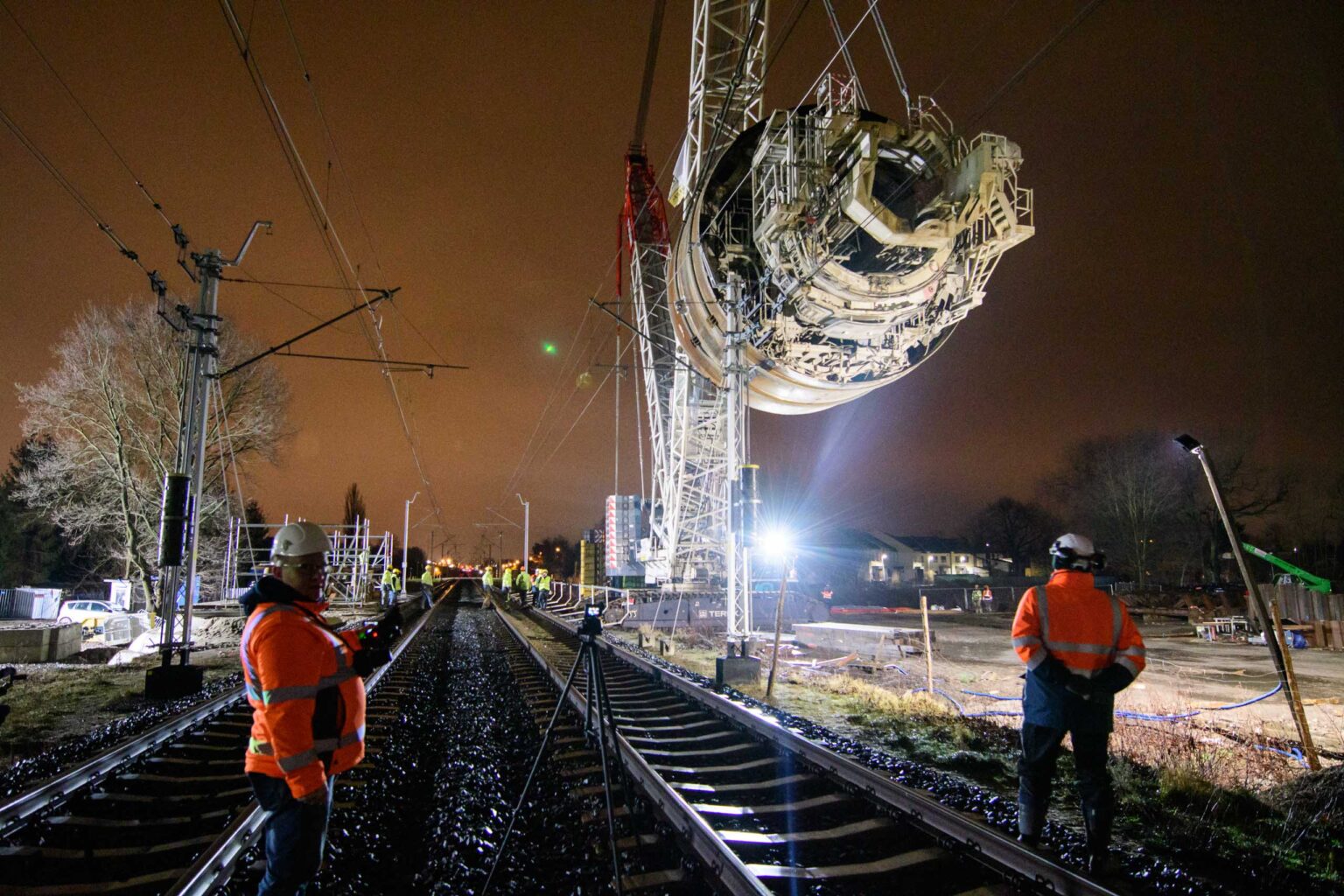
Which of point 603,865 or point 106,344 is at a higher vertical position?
point 106,344

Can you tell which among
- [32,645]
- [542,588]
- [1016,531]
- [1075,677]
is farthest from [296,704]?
[1016,531]

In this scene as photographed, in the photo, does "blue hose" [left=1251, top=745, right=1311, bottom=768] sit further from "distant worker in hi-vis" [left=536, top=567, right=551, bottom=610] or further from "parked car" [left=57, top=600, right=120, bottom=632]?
"distant worker in hi-vis" [left=536, top=567, right=551, bottom=610]

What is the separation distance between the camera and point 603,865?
4.22 meters

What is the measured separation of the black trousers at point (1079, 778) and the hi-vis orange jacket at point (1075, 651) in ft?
0.28

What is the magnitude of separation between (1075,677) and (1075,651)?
14 centimetres

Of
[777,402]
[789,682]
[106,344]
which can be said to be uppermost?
[106,344]

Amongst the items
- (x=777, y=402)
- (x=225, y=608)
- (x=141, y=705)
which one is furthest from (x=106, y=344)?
(x=777, y=402)

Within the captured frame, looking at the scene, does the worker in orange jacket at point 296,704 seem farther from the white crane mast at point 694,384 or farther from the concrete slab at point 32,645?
the concrete slab at point 32,645

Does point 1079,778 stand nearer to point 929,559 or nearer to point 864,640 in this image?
point 864,640

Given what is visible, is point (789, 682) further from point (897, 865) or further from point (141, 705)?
point (141, 705)

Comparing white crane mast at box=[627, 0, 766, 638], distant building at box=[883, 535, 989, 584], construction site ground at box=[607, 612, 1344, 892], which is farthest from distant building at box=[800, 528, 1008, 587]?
construction site ground at box=[607, 612, 1344, 892]

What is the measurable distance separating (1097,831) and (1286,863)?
148cm

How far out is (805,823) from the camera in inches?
189

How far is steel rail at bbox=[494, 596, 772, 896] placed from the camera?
364cm
